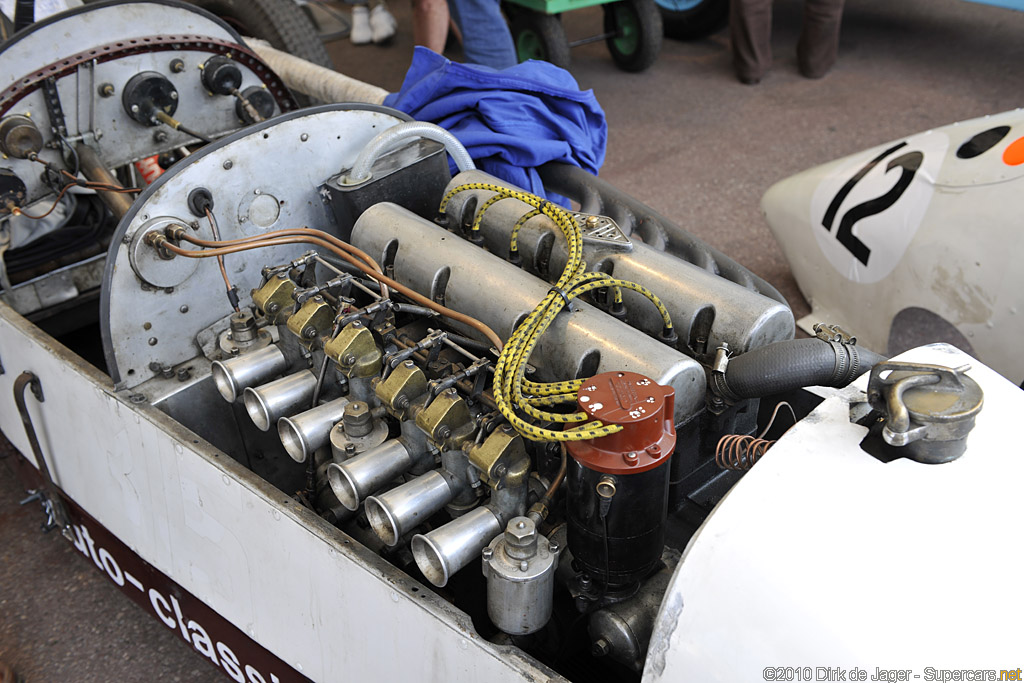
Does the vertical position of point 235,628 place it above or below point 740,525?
below

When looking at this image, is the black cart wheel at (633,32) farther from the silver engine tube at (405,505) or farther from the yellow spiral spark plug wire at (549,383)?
the silver engine tube at (405,505)

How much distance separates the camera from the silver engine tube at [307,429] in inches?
53.5

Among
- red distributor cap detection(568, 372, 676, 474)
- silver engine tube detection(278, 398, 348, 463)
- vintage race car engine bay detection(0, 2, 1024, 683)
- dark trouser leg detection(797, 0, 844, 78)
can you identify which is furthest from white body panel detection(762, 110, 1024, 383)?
dark trouser leg detection(797, 0, 844, 78)

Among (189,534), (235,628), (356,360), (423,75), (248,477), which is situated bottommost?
(235,628)

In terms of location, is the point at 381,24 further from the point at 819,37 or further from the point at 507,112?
the point at 507,112

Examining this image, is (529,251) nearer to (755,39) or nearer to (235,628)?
(235,628)

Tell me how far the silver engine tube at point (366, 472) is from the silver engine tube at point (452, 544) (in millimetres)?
137

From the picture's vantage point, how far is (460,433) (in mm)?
1229

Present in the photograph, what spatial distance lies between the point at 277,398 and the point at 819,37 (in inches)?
155

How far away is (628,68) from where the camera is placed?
4.75m

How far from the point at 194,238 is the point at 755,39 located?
3661 millimetres

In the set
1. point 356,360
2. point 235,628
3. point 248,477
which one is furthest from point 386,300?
point 235,628

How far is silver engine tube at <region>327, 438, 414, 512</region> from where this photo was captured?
126cm

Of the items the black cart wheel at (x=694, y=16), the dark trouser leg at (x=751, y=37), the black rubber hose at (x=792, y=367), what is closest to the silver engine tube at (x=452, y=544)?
the black rubber hose at (x=792, y=367)
